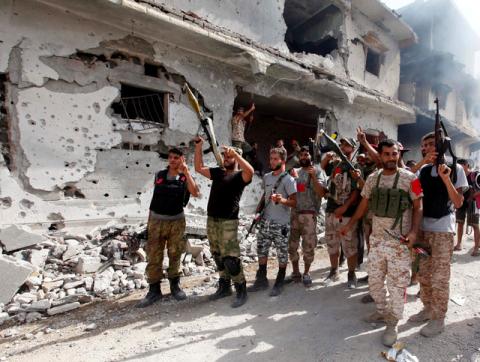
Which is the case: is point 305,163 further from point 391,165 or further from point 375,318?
point 375,318

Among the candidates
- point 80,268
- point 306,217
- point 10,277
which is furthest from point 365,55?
point 10,277

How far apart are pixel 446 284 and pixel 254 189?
484cm

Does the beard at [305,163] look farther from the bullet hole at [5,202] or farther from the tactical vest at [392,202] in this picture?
the bullet hole at [5,202]

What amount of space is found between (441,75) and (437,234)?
1512cm

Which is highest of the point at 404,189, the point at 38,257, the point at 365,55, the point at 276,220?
the point at 365,55

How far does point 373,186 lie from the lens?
267 centimetres

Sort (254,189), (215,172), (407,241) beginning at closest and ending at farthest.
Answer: (407,241) < (215,172) < (254,189)

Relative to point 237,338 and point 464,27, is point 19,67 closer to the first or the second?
point 237,338

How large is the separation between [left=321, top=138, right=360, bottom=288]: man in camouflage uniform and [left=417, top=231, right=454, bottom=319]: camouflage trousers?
99cm

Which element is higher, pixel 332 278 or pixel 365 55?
pixel 365 55

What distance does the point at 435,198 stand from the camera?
2.63 m

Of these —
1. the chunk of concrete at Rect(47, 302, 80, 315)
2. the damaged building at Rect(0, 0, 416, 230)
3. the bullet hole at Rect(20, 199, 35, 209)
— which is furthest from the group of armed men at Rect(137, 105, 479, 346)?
the bullet hole at Rect(20, 199, 35, 209)

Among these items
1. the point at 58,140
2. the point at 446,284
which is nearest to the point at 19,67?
the point at 58,140

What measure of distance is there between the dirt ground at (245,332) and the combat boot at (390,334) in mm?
62
